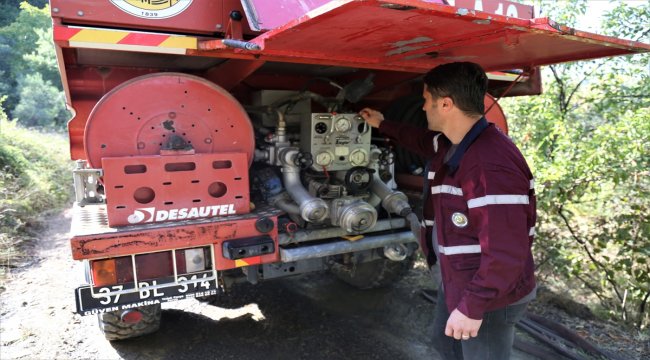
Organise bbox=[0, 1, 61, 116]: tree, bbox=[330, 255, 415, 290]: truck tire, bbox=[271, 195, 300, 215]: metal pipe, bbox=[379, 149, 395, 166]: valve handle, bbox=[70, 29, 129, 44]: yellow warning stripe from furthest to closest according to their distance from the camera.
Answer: bbox=[0, 1, 61, 116]: tree, bbox=[330, 255, 415, 290]: truck tire, bbox=[379, 149, 395, 166]: valve handle, bbox=[271, 195, 300, 215]: metal pipe, bbox=[70, 29, 129, 44]: yellow warning stripe

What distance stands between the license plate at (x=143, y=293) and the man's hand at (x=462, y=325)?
1387mm

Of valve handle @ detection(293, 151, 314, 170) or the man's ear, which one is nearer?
the man's ear

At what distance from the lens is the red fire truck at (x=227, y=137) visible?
221 centimetres

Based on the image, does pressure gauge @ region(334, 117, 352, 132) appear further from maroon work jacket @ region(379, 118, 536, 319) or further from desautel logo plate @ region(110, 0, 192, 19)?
desautel logo plate @ region(110, 0, 192, 19)

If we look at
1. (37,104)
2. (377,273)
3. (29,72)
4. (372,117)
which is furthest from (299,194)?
(29,72)

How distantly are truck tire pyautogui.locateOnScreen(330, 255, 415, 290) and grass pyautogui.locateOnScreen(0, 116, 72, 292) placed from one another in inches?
146

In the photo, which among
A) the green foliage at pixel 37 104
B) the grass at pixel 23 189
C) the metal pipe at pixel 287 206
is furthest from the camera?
the green foliage at pixel 37 104

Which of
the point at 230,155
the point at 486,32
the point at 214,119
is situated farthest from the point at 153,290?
the point at 486,32

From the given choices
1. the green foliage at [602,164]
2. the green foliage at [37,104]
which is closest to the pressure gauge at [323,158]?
the green foliage at [602,164]

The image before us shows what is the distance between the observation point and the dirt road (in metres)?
3.30

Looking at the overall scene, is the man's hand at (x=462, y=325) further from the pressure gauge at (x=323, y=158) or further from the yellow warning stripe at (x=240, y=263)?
the pressure gauge at (x=323, y=158)

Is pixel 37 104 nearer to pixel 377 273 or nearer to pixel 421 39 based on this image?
pixel 377 273

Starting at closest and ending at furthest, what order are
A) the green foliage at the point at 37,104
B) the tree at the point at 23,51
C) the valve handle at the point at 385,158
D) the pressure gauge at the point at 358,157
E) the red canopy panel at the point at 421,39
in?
the red canopy panel at the point at 421,39 → the pressure gauge at the point at 358,157 → the valve handle at the point at 385,158 → the tree at the point at 23,51 → the green foliage at the point at 37,104

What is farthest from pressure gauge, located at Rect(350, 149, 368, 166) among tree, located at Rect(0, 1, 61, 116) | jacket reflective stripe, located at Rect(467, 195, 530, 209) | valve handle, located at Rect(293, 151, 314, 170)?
tree, located at Rect(0, 1, 61, 116)
